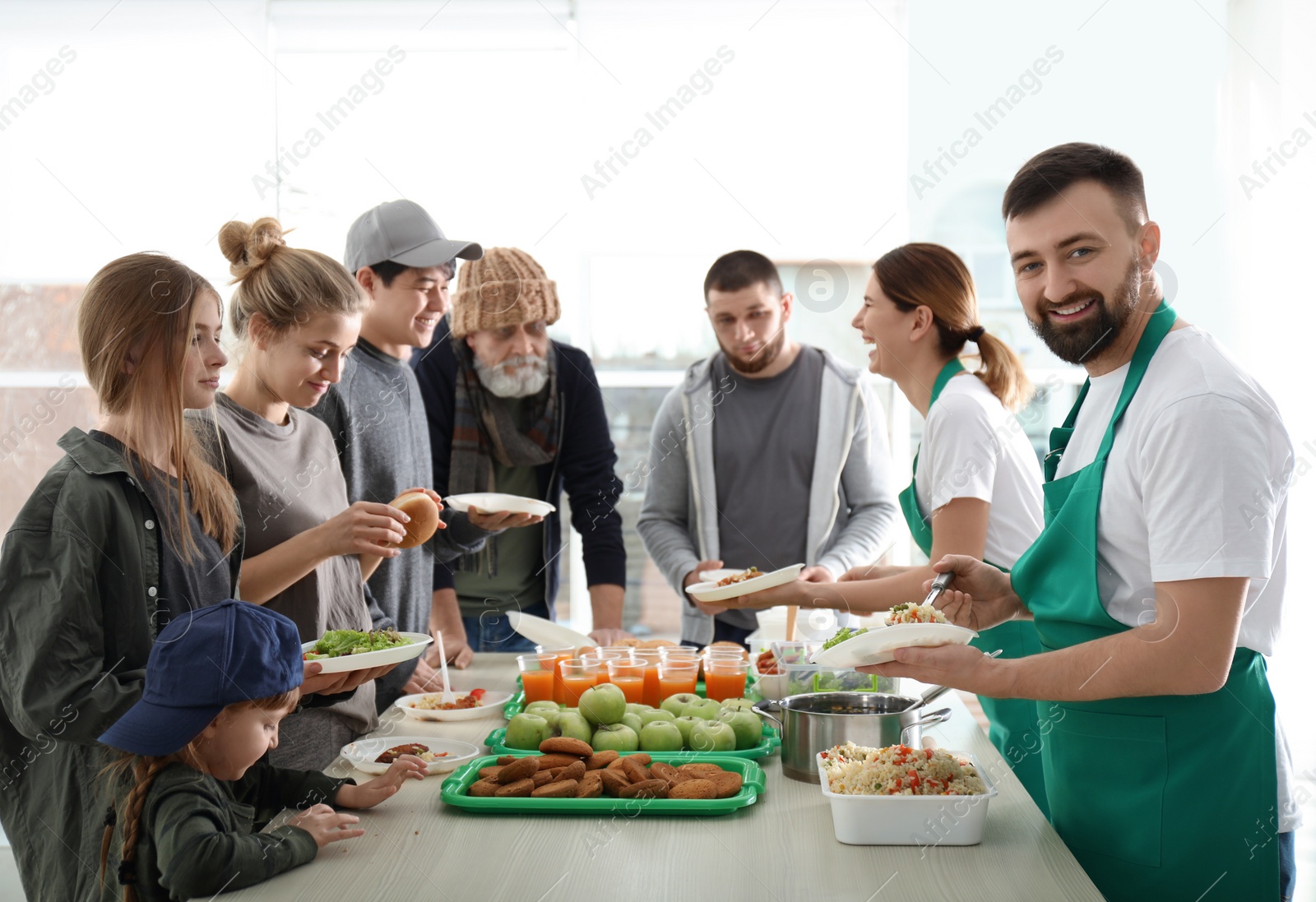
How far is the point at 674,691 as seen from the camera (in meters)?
2.21

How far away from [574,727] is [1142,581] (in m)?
1.01

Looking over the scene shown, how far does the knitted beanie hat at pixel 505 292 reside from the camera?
3.18 meters

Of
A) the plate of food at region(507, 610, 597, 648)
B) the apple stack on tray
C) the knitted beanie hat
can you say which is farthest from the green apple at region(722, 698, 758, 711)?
the knitted beanie hat

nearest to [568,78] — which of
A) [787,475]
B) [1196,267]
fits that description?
[787,475]

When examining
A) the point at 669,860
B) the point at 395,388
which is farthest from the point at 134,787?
the point at 395,388

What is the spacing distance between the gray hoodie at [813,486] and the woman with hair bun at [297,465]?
129 cm

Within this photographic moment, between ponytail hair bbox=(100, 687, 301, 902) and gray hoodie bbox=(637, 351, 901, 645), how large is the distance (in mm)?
1811

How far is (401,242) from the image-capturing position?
9.20ft

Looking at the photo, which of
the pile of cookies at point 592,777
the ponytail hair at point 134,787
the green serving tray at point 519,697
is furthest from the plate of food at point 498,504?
the ponytail hair at point 134,787

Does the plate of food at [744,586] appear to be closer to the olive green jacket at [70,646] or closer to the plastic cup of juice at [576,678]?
the plastic cup of juice at [576,678]

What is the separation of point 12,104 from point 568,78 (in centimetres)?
237

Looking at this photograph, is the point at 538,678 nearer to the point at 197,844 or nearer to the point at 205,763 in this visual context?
the point at 205,763

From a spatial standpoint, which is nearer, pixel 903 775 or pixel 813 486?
pixel 903 775

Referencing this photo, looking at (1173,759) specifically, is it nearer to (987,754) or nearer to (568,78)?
(987,754)
